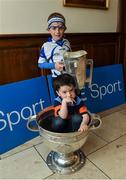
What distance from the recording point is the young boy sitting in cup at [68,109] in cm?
102

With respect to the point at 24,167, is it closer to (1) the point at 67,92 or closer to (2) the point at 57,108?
(2) the point at 57,108

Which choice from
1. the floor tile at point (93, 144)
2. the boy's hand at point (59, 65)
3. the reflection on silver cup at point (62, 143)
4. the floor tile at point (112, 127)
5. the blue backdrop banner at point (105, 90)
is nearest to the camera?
the reflection on silver cup at point (62, 143)

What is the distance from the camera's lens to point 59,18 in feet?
3.99

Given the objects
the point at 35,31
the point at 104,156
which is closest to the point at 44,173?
the point at 104,156

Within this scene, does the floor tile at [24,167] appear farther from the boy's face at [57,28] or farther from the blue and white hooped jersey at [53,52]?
the boy's face at [57,28]

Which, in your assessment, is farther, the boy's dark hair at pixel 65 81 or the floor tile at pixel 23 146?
the floor tile at pixel 23 146

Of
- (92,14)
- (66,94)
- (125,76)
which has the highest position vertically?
(92,14)

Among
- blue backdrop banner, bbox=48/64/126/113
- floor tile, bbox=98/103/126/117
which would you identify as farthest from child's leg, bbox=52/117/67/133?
floor tile, bbox=98/103/126/117

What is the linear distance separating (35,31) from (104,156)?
3.81ft

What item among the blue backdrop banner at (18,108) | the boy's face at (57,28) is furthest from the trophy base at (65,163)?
the boy's face at (57,28)

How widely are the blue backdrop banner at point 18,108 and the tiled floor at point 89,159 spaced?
73 mm

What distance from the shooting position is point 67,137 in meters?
0.99

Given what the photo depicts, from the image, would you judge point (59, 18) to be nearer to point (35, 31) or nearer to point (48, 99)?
point (35, 31)

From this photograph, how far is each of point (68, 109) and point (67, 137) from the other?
0.18 meters
